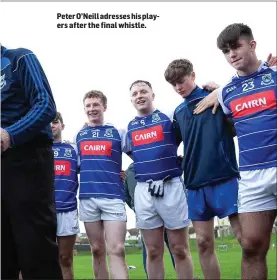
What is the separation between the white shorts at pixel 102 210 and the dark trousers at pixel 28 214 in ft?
7.87

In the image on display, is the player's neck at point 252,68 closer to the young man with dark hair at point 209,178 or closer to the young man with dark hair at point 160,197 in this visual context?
the young man with dark hair at point 209,178

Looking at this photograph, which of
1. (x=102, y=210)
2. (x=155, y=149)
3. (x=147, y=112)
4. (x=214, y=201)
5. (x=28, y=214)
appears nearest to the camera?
(x=28, y=214)

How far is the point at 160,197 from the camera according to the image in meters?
4.78

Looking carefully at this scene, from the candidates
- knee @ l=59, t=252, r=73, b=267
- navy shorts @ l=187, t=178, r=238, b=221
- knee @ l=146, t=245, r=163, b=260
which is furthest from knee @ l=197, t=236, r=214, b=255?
knee @ l=59, t=252, r=73, b=267

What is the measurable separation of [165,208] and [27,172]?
2.24 meters

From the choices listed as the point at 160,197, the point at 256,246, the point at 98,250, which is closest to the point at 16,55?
the point at 256,246

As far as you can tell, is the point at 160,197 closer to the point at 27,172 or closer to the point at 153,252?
the point at 153,252

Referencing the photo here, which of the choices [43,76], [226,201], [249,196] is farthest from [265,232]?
[43,76]

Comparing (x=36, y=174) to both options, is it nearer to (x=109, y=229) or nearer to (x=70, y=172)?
(x=109, y=229)

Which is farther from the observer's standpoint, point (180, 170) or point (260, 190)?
point (180, 170)

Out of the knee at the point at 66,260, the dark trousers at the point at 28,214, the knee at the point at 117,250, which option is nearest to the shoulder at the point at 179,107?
the knee at the point at 117,250

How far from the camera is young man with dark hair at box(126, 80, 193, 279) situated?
4715 mm

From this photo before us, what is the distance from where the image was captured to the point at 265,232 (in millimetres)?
3250

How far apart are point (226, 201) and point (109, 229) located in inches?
60.0
